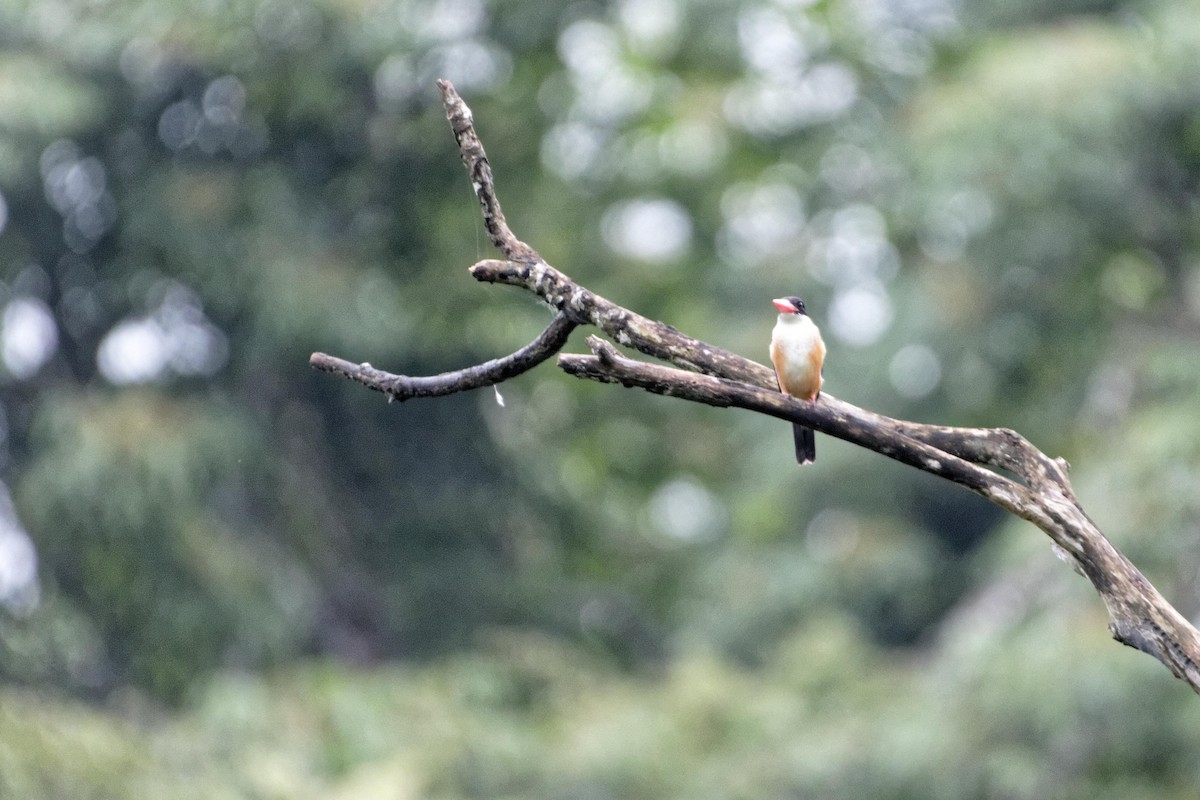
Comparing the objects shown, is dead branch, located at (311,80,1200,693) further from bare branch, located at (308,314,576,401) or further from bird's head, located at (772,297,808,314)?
bird's head, located at (772,297,808,314)

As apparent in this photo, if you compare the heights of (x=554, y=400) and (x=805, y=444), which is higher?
(x=554, y=400)

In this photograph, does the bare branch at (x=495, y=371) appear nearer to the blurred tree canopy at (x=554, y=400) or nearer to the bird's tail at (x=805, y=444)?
the bird's tail at (x=805, y=444)

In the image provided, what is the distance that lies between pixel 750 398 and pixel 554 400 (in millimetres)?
10283

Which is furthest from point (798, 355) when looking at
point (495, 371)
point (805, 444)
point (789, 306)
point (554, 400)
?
point (554, 400)

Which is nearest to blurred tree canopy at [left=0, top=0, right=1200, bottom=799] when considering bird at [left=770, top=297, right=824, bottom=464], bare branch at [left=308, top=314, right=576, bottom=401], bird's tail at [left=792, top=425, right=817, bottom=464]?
bird's tail at [left=792, top=425, right=817, bottom=464]

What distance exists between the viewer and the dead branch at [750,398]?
3.20 meters

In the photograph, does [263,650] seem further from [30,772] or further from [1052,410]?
[1052,410]

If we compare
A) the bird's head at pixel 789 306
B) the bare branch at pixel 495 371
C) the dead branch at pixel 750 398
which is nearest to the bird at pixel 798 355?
the bird's head at pixel 789 306

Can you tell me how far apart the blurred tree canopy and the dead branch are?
16.5ft

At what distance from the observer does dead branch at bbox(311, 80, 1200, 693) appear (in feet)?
10.5

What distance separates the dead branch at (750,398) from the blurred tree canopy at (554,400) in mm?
5014

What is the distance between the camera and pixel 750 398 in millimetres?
3244

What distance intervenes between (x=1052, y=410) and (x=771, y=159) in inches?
124

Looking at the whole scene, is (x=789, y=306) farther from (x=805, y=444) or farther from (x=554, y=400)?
(x=554, y=400)
